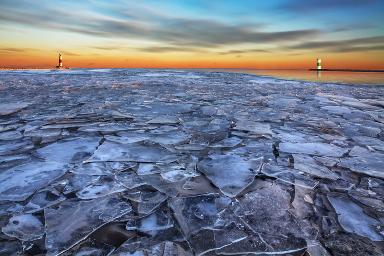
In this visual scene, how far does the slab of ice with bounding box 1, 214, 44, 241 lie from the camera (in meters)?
1.43

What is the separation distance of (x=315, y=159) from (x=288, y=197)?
82cm

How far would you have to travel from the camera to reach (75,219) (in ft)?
5.17

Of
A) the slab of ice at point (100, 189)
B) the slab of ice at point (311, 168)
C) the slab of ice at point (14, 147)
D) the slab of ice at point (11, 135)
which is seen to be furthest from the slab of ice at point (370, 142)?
the slab of ice at point (11, 135)

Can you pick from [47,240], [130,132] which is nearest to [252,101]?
[130,132]

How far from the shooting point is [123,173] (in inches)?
84.6

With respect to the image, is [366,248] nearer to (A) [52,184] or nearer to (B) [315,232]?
(B) [315,232]

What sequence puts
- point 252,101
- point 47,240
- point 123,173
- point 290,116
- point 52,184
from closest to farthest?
point 47,240 → point 52,184 → point 123,173 → point 290,116 → point 252,101

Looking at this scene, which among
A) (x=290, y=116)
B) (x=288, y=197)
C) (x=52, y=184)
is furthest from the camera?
(x=290, y=116)

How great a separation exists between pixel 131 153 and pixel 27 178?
81cm

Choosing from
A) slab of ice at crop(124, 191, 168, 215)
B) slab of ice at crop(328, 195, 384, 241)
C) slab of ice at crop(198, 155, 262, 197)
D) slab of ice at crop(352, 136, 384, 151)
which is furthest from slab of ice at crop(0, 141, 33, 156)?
slab of ice at crop(352, 136, 384, 151)

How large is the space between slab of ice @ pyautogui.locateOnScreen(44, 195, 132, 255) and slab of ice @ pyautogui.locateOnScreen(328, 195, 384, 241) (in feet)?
3.97

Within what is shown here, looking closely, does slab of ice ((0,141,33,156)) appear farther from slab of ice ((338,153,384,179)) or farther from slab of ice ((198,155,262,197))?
slab of ice ((338,153,384,179))

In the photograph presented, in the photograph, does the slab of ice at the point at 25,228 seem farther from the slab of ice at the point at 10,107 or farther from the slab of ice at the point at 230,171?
the slab of ice at the point at 10,107

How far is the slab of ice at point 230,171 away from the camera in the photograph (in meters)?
1.97
